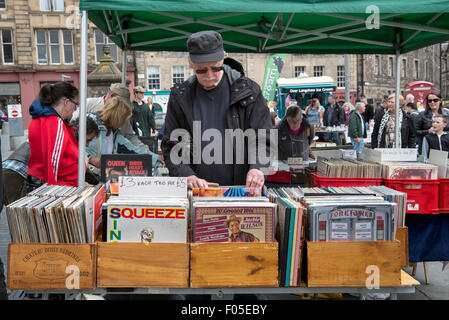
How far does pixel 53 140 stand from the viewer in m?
3.48

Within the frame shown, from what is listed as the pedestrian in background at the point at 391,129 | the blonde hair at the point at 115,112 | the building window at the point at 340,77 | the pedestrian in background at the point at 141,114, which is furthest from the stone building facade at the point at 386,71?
the blonde hair at the point at 115,112

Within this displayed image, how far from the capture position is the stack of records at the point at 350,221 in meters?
2.27

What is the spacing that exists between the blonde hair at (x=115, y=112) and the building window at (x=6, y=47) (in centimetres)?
3377

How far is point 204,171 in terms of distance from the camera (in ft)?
10.1

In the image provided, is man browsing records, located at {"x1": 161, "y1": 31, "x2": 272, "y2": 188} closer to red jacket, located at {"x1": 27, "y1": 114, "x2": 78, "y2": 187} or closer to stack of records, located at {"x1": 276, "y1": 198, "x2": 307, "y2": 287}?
stack of records, located at {"x1": 276, "y1": 198, "x2": 307, "y2": 287}

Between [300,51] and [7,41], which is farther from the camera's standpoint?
[7,41]

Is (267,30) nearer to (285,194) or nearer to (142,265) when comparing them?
(285,194)

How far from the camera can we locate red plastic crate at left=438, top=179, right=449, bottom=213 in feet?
12.7

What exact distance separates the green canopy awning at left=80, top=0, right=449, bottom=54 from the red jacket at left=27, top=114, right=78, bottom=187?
0.94 meters

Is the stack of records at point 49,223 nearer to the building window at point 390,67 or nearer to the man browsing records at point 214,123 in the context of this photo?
the man browsing records at point 214,123

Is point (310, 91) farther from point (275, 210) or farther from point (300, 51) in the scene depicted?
point (275, 210)

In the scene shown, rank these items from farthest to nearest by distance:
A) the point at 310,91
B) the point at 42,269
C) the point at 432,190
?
the point at 310,91 < the point at 432,190 < the point at 42,269
